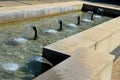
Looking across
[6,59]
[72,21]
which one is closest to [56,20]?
[72,21]

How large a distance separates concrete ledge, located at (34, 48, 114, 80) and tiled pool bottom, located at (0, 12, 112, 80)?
3.38 ft

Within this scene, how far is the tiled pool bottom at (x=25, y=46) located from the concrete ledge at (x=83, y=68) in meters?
1.03

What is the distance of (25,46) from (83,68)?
3.22m

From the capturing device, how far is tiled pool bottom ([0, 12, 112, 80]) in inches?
227

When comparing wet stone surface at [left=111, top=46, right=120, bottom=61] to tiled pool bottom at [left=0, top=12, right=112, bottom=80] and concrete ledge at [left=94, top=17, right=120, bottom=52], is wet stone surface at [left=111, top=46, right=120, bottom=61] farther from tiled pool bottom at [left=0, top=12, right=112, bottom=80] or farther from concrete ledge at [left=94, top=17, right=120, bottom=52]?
tiled pool bottom at [left=0, top=12, right=112, bottom=80]

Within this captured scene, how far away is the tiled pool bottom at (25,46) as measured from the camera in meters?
5.78

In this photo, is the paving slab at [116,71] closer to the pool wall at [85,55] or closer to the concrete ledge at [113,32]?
the pool wall at [85,55]

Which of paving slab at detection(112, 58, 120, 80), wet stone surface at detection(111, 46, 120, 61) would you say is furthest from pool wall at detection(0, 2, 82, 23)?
paving slab at detection(112, 58, 120, 80)

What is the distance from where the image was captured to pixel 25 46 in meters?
7.48

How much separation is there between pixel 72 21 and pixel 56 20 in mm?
708

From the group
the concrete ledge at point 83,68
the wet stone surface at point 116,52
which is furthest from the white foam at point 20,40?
the concrete ledge at point 83,68

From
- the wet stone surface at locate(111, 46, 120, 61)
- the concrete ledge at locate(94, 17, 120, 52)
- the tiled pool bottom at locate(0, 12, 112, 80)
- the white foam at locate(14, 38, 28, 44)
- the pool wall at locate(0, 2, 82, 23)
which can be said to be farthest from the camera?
the pool wall at locate(0, 2, 82, 23)

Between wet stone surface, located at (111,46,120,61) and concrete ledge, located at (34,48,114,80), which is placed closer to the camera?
concrete ledge, located at (34,48,114,80)

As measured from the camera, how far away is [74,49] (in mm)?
5824
